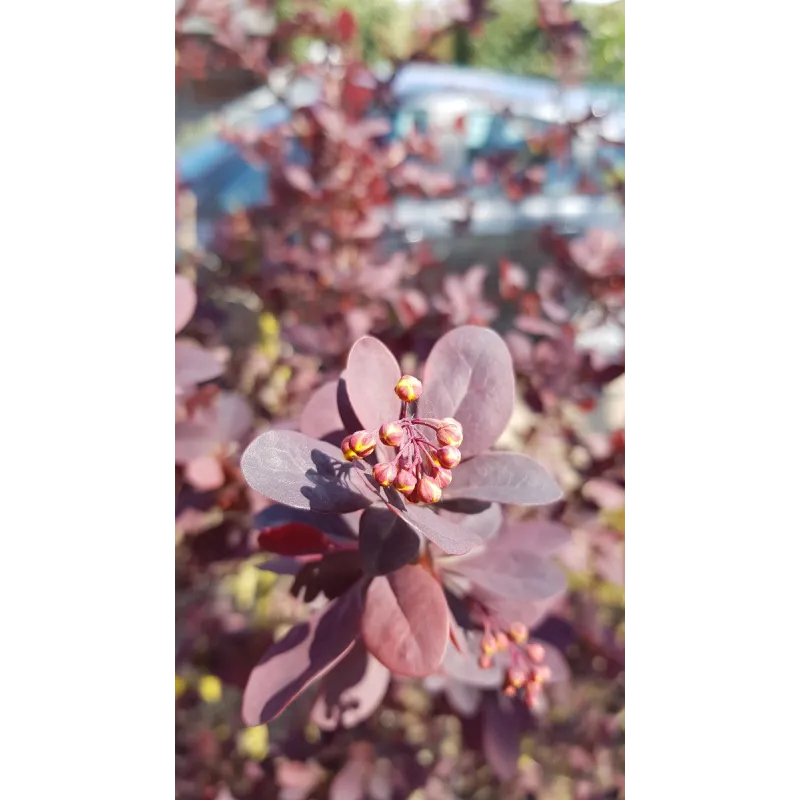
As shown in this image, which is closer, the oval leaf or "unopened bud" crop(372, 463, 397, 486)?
"unopened bud" crop(372, 463, 397, 486)

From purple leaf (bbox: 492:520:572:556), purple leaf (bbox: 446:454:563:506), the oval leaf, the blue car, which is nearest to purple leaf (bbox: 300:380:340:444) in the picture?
the oval leaf

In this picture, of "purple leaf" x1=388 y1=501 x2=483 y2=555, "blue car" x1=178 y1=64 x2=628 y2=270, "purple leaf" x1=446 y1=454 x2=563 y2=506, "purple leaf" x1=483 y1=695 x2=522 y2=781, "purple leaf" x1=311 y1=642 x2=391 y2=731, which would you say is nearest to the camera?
"purple leaf" x1=388 y1=501 x2=483 y2=555

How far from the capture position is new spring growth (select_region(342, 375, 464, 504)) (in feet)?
1.46

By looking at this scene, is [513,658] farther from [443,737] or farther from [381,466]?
[443,737]

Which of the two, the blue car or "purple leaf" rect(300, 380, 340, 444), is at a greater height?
the blue car

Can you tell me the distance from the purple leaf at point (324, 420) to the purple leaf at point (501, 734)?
1.54ft

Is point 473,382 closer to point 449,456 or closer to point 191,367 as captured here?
point 449,456

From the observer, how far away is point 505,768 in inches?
31.4

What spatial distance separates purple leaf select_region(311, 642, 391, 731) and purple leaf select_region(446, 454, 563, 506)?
0.22 metres

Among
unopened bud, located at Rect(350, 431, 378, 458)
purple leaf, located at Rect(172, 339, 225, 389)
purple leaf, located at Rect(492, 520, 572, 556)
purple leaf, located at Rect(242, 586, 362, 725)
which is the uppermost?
purple leaf, located at Rect(172, 339, 225, 389)

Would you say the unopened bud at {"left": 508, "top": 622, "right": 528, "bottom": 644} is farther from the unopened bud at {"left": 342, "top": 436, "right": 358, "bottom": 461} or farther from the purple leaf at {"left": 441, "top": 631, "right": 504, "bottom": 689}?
the unopened bud at {"left": 342, "top": 436, "right": 358, "bottom": 461}

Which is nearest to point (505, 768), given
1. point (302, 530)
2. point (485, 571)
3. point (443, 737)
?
point (443, 737)

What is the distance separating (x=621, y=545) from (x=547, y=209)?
0.77m

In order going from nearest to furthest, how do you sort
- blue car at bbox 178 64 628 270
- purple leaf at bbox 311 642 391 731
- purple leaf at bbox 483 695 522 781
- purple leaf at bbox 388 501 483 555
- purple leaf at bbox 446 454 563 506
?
purple leaf at bbox 388 501 483 555, purple leaf at bbox 446 454 563 506, purple leaf at bbox 311 642 391 731, purple leaf at bbox 483 695 522 781, blue car at bbox 178 64 628 270
